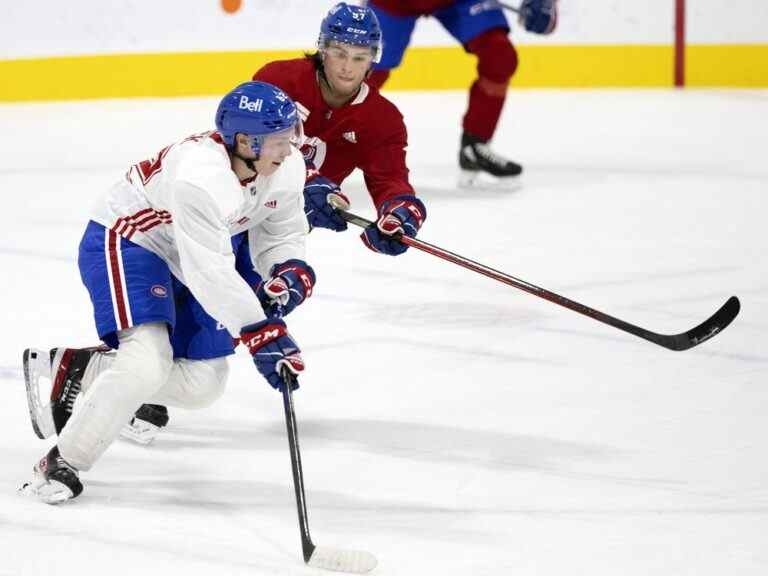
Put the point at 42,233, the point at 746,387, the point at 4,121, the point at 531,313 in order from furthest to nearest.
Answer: the point at 4,121, the point at 42,233, the point at 531,313, the point at 746,387

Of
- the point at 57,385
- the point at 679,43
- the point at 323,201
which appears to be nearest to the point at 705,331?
the point at 323,201

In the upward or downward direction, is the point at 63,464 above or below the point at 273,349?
below

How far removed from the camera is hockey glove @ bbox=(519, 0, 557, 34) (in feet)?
19.5

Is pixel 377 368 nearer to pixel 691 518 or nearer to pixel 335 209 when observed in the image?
pixel 335 209

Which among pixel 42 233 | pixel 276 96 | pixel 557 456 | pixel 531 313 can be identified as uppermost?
pixel 276 96

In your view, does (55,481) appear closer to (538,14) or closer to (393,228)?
(393,228)

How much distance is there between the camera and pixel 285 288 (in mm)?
2822

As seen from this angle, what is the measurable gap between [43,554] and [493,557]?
733mm

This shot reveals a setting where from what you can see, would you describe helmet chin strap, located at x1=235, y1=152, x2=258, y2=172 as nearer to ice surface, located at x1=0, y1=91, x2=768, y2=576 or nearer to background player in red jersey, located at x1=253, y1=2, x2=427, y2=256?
ice surface, located at x1=0, y1=91, x2=768, y2=576

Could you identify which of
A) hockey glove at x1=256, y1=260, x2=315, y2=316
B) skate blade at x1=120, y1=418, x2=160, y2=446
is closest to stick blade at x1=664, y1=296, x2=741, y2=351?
hockey glove at x1=256, y1=260, x2=315, y2=316

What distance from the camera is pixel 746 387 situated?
11.0ft

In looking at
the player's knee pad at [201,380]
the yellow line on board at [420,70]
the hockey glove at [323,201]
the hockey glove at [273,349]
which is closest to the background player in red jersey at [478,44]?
the yellow line on board at [420,70]

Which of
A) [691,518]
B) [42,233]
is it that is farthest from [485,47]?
[691,518]

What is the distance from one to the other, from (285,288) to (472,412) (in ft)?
1.99
